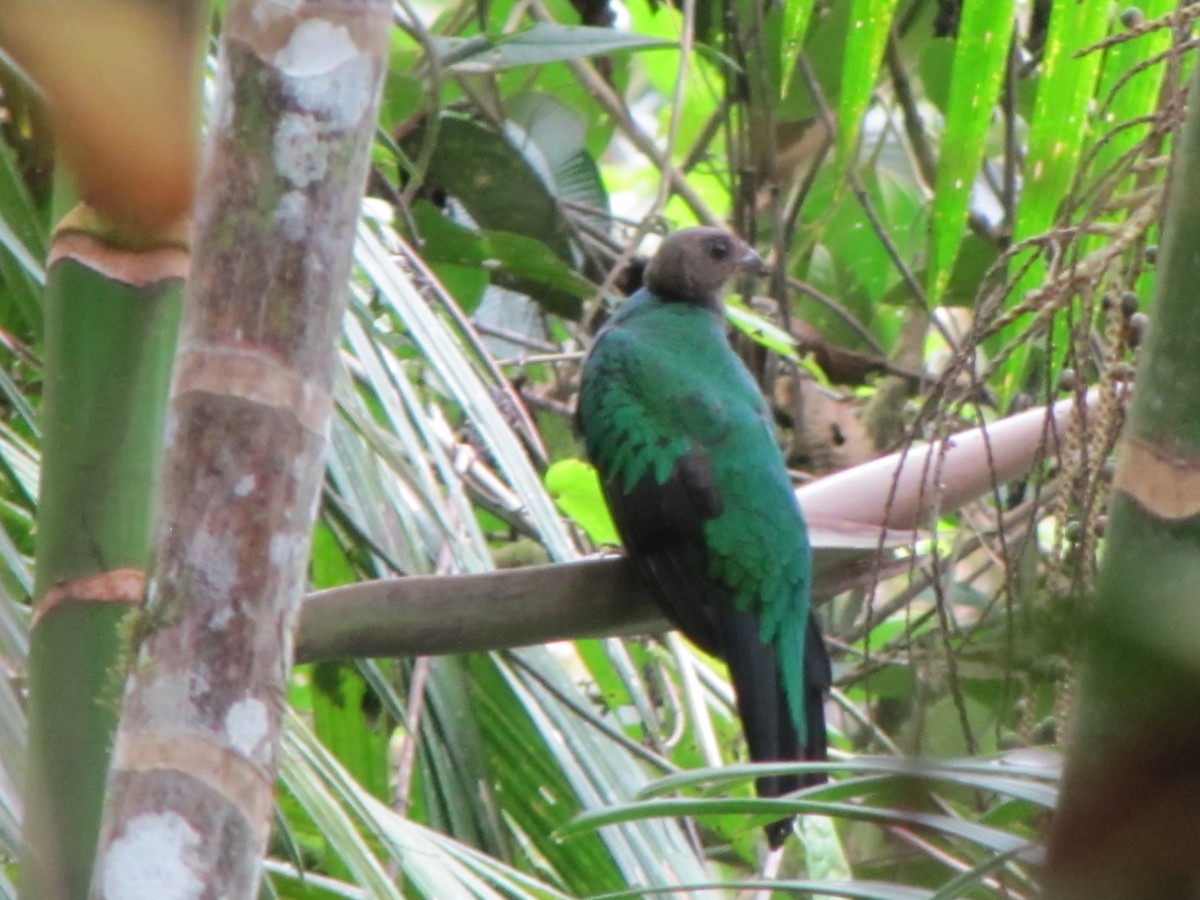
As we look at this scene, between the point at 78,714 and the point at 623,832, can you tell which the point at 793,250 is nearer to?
the point at 623,832

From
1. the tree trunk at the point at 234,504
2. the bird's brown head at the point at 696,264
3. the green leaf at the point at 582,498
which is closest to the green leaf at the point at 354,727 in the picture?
the green leaf at the point at 582,498

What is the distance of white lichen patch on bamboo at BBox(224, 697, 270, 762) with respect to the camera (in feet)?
3.23

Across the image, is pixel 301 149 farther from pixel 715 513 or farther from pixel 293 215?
pixel 715 513

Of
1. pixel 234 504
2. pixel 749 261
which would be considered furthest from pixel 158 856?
pixel 749 261

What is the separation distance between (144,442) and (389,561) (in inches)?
37.3

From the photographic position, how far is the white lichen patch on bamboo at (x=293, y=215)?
1062 mm

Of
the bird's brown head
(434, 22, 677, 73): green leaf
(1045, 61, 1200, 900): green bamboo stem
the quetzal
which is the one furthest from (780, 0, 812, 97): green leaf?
the bird's brown head

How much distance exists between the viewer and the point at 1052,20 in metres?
2.07

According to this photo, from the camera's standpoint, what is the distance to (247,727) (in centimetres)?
99

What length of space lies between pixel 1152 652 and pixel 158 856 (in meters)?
0.65

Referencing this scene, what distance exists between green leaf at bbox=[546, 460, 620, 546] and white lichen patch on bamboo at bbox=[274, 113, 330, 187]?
225 cm

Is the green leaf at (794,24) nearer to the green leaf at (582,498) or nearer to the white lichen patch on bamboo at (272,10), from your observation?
the white lichen patch on bamboo at (272,10)

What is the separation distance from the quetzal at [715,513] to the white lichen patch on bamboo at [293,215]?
1.82 metres

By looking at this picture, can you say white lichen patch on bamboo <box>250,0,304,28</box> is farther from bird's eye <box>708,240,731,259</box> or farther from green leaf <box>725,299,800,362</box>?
bird's eye <box>708,240,731,259</box>
